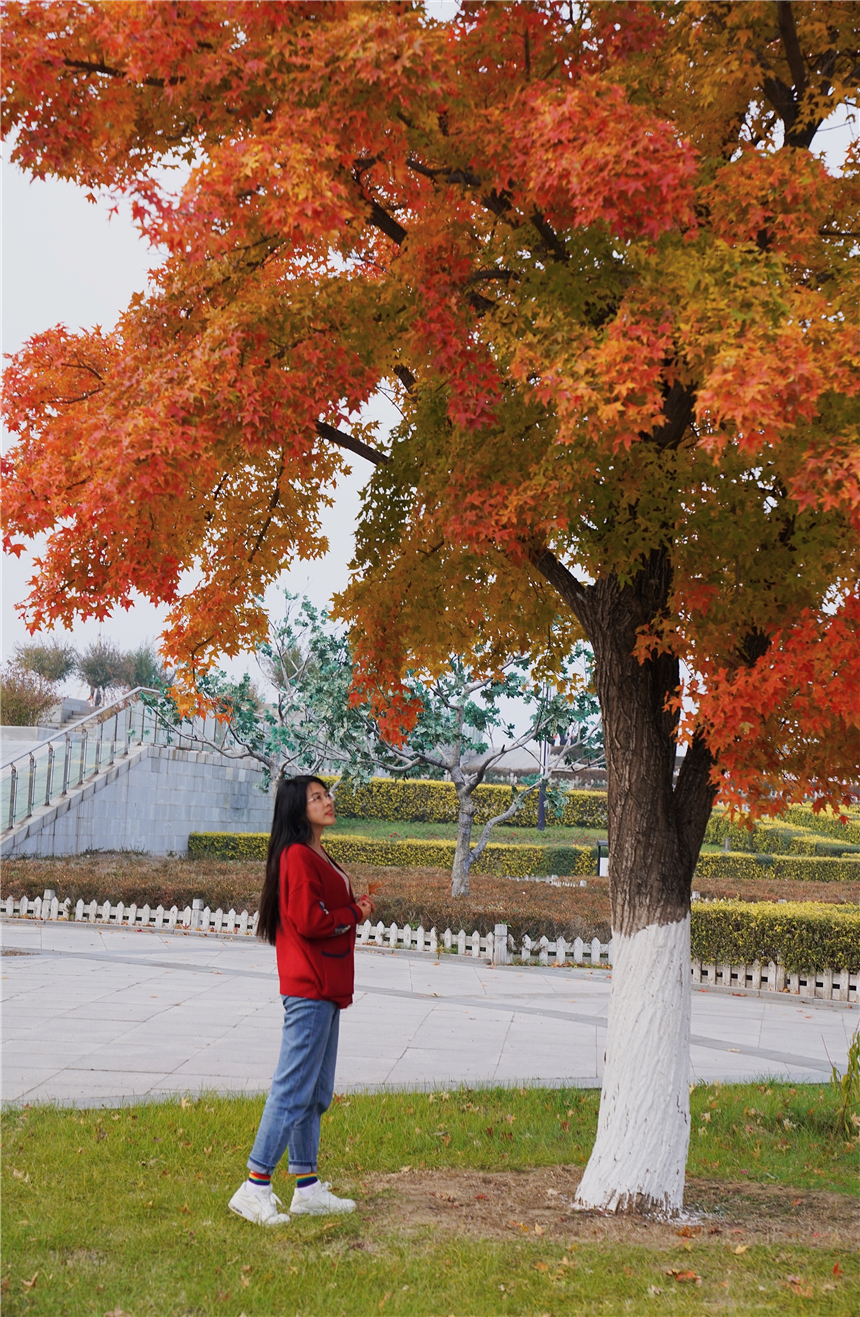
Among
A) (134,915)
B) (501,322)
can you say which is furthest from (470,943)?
(501,322)

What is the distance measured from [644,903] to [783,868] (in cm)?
1996

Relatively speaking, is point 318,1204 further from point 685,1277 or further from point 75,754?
point 75,754

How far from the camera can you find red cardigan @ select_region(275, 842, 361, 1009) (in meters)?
4.23

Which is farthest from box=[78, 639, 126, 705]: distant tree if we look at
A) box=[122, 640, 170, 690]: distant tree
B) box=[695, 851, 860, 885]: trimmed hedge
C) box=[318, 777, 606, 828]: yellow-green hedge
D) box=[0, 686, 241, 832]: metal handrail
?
box=[695, 851, 860, 885]: trimmed hedge

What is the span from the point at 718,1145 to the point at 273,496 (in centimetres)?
438

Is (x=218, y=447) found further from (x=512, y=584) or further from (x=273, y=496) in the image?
(x=512, y=584)

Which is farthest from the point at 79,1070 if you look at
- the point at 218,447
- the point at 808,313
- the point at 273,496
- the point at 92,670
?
the point at 92,670

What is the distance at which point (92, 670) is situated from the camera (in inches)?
1975

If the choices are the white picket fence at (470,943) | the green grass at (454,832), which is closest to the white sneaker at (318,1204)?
the white picket fence at (470,943)

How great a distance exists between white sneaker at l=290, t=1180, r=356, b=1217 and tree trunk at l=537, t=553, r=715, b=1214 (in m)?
1.17

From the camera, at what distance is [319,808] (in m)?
4.38

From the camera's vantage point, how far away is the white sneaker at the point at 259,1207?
427 centimetres

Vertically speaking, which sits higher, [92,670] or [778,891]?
[92,670]

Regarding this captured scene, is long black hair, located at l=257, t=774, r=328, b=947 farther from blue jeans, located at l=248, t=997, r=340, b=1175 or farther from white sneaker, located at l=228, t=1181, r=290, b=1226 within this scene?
white sneaker, located at l=228, t=1181, r=290, b=1226
